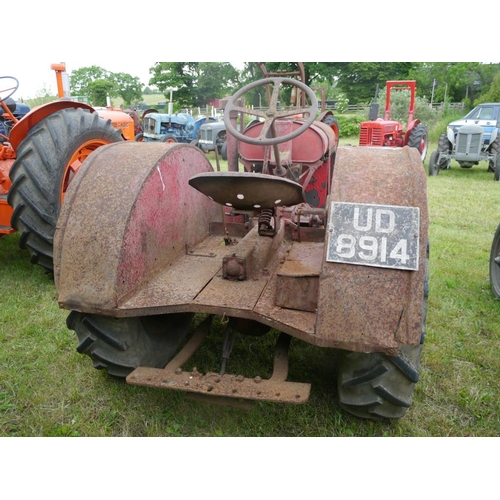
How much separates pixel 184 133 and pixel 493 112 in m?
8.52

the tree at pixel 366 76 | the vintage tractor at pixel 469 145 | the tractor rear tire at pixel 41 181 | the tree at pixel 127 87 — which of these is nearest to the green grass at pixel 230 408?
the tractor rear tire at pixel 41 181

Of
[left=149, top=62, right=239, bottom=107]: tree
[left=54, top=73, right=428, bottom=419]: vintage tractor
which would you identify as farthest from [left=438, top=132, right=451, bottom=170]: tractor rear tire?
[left=54, top=73, right=428, bottom=419]: vintage tractor

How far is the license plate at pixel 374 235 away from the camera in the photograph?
1.92 m

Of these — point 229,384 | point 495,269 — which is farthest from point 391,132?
point 229,384

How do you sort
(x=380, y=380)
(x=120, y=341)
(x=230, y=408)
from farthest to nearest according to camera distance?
(x=230, y=408)
(x=120, y=341)
(x=380, y=380)

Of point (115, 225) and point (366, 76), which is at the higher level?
point (366, 76)

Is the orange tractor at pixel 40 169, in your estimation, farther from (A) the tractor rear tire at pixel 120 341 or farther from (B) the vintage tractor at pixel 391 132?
(B) the vintage tractor at pixel 391 132

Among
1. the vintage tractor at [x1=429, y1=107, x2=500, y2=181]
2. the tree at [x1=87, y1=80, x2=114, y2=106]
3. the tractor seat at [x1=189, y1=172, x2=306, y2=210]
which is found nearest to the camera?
the tractor seat at [x1=189, y1=172, x2=306, y2=210]

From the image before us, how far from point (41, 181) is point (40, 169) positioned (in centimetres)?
11

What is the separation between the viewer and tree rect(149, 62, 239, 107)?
16.7 meters

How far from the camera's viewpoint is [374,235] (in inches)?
77.2

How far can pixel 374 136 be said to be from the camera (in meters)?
11.3

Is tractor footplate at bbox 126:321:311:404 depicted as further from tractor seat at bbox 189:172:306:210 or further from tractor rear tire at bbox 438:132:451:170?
tractor rear tire at bbox 438:132:451:170

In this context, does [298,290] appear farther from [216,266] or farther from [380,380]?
[216,266]
